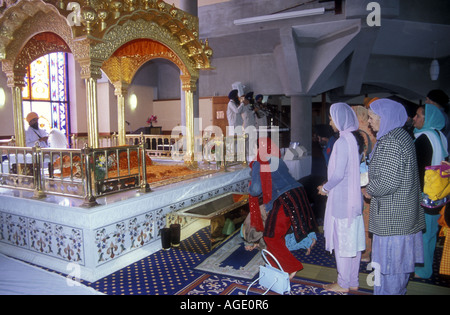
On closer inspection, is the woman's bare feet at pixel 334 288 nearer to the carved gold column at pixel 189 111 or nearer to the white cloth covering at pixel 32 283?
the white cloth covering at pixel 32 283

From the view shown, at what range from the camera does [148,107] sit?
581 inches

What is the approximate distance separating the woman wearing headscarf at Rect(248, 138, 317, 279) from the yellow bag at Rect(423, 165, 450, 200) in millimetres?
1090

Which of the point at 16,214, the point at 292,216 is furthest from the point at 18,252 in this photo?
the point at 292,216

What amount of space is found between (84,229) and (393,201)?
2725mm

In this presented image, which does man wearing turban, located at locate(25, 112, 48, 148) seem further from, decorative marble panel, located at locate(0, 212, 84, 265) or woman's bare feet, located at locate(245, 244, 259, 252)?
woman's bare feet, located at locate(245, 244, 259, 252)

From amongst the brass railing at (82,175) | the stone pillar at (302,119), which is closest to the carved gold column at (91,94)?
the brass railing at (82,175)

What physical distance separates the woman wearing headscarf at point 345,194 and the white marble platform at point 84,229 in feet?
6.80

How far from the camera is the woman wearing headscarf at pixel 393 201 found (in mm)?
2475

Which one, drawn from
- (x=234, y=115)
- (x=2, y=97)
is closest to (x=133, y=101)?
(x=2, y=97)

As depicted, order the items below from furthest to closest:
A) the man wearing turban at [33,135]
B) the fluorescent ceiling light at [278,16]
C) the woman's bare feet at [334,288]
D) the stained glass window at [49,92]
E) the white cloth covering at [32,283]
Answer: the stained glass window at [49,92]
the fluorescent ceiling light at [278,16]
the man wearing turban at [33,135]
the woman's bare feet at [334,288]
the white cloth covering at [32,283]

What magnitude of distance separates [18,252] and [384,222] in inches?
147

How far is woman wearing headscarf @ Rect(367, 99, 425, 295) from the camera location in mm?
2475

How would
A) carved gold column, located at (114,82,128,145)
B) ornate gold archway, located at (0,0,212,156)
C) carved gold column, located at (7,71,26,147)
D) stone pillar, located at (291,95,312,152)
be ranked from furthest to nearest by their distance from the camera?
stone pillar, located at (291,95,312,152), carved gold column, located at (114,82,128,145), carved gold column, located at (7,71,26,147), ornate gold archway, located at (0,0,212,156)

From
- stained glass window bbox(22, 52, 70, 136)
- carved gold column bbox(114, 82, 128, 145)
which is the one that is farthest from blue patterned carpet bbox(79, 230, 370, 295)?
stained glass window bbox(22, 52, 70, 136)
